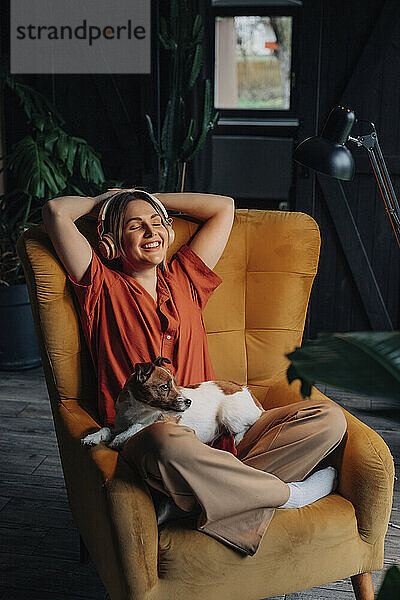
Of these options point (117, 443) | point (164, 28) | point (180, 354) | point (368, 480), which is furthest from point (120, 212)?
point (164, 28)

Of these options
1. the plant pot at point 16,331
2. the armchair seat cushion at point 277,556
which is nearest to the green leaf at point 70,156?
the plant pot at point 16,331

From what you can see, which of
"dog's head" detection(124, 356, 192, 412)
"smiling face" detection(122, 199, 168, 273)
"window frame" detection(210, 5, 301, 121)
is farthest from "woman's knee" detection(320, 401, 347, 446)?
"window frame" detection(210, 5, 301, 121)

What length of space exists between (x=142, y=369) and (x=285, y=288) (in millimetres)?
593

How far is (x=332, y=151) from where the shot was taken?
1.86 m

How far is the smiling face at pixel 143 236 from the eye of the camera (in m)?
1.84

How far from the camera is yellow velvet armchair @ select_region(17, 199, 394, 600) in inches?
58.9

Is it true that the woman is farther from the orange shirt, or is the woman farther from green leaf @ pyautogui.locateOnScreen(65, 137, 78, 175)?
green leaf @ pyautogui.locateOnScreen(65, 137, 78, 175)

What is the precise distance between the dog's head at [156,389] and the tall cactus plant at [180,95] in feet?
6.47

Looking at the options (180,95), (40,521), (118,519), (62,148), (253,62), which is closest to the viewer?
(118,519)

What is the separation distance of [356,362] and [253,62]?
3.33 m

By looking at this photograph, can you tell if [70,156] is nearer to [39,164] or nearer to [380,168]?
[39,164]

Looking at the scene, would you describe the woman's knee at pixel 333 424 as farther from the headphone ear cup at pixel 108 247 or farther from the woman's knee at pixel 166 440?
the headphone ear cup at pixel 108 247

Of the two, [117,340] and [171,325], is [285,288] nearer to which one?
[171,325]

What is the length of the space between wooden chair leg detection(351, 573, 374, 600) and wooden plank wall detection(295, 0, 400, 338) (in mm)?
2205
